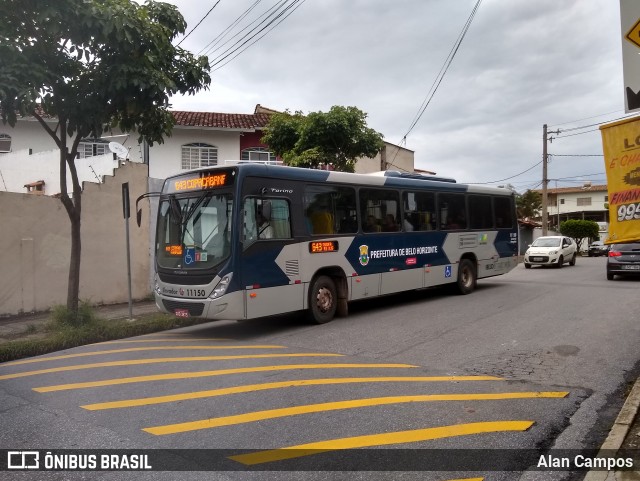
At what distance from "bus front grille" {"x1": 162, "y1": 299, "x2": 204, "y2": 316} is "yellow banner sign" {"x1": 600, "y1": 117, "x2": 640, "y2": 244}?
20.2 ft

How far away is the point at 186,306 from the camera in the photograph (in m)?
9.08

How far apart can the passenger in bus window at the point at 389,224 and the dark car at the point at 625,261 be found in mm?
10087

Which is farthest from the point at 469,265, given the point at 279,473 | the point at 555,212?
the point at 555,212

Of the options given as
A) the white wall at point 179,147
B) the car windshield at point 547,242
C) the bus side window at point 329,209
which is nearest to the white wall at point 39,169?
the white wall at point 179,147

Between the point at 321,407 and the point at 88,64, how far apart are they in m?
7.80

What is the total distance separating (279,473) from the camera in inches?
154

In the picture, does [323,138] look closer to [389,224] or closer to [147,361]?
[389,224]

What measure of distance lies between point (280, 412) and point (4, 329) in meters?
7.55

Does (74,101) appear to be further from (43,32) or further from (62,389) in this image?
(62,389)

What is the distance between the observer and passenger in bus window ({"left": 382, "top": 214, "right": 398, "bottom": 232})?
11.9 metres

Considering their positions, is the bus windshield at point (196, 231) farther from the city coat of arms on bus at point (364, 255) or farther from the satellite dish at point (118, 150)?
the satellite dish at point (118, 150)

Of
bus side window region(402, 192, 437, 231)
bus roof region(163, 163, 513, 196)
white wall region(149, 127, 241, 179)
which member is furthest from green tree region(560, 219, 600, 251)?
bus side window region(402, 192, 437, 231)

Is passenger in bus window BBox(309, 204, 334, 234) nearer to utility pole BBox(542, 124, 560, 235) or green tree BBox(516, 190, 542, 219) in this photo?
utility pole BBox(542, 124, 560, 235)

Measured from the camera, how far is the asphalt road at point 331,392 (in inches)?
174
